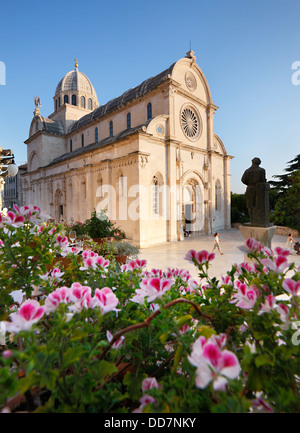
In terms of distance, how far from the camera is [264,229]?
5.56 metres

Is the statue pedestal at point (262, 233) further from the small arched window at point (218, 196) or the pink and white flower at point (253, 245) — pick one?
the small arched window at point (218, 196)

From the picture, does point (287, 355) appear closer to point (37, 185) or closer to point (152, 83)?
point (152, 83)

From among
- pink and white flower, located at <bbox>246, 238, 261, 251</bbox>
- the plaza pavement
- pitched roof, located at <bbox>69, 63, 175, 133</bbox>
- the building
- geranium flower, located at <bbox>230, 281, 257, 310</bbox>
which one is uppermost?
pitched roof, located at <bbox>69, 63, 175, 133</bbox>

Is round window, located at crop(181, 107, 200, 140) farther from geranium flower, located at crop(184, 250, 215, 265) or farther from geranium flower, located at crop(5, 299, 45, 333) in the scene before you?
geranium flower, located at crop(5, 299, 45, 333)

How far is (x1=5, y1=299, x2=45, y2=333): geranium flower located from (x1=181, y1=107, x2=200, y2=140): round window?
59.8ft

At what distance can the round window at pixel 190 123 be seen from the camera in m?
17.7

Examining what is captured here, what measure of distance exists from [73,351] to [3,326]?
31cm

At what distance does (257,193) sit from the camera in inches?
231

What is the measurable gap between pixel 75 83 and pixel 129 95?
16331mm

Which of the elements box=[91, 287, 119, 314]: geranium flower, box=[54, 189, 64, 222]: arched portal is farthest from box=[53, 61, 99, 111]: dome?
box=[91, 287, 119, 314]: geranium flower

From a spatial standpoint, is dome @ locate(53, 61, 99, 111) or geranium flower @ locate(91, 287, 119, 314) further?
dome @ locate(53, 61, 99, 111)

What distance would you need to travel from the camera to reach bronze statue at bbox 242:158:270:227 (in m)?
5.75

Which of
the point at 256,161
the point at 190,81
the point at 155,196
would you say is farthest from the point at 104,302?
the point at 190,81
